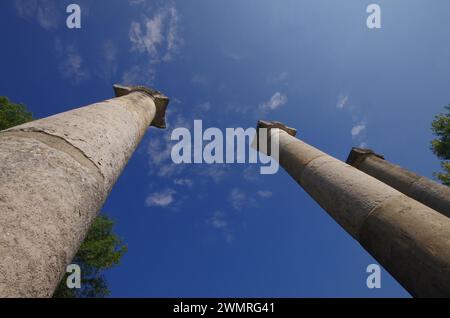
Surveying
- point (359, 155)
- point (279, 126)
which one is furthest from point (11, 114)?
point (359, 155)

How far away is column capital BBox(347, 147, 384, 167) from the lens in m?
12.0

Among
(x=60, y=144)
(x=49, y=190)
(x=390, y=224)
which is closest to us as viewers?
(x=49, y=190)

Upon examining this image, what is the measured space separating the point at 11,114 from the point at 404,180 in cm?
1935

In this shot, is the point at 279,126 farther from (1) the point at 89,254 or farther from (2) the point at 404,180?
(1) the point at 89,254

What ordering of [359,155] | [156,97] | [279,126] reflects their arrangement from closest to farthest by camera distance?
[156,97]
[279,126]
[359,155]

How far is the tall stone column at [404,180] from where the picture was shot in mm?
8406

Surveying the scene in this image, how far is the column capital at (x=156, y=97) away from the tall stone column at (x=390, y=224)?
4905 millimetres

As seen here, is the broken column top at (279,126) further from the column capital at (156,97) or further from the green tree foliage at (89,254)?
the green tree foliage at (89,254)

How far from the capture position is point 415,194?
9.27 metres

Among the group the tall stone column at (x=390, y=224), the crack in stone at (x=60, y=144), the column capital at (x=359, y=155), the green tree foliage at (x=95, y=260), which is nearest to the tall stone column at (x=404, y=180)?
the column capital at (x=359, y=155)

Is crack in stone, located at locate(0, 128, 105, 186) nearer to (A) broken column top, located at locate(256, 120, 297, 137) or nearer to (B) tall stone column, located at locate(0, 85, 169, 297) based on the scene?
(B) tall stone column, located at locate(0, 85, 169, 297)

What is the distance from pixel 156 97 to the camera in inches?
348
